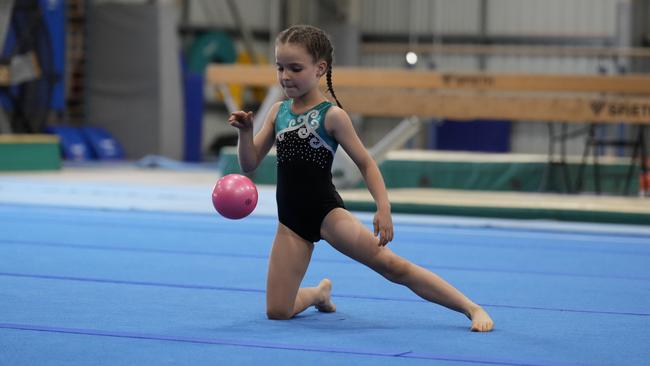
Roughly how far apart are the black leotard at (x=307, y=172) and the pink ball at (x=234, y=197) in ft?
0.43

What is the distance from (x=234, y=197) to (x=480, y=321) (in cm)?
98

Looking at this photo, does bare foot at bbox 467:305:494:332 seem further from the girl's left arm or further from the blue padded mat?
the girl's left arm

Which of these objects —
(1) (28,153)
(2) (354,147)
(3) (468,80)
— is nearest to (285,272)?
(2) (354,147)

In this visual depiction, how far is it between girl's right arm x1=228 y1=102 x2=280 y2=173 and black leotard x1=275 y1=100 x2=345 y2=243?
11 centimetres

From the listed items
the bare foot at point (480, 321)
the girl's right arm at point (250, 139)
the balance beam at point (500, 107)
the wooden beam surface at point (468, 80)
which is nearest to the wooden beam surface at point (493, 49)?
the wooden beam surface at point (468, 80)

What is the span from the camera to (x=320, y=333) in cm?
343

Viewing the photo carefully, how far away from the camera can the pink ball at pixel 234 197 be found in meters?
3.75

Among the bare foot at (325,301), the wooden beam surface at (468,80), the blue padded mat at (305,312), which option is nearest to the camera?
the blue padded mat at (305,312)

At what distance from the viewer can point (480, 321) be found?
351 cm

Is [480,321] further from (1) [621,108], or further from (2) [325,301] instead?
(1) [621,108]

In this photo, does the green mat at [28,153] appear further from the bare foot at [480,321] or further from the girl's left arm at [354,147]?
the bare foot at [480,321]

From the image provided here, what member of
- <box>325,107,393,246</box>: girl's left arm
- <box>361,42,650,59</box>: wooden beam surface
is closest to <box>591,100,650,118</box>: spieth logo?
<box>325,107,393,246</box>: girl's left arm

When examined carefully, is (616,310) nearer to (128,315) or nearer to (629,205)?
(128,315)

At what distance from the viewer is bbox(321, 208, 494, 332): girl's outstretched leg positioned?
11.9 ft
